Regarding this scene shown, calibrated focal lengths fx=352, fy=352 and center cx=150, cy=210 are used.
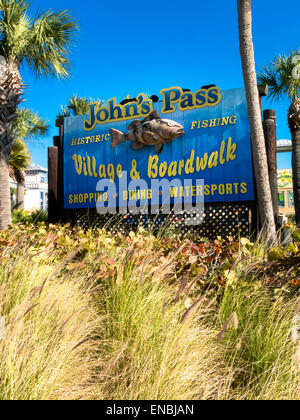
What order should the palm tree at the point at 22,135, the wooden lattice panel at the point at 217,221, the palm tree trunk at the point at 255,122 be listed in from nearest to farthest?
the palm tree trunk at the point at 255,122, the wooden lattice panel at the point at 217,221, the palm tree at the point at 22,135

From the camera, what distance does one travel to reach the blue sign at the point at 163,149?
25.8 feet

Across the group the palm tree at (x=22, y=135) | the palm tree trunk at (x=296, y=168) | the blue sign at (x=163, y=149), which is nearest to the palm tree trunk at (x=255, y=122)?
the blue sign at (x=163, y=149)

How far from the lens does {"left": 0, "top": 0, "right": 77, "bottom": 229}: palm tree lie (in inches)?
376

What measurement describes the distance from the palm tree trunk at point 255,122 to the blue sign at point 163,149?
1431 mm

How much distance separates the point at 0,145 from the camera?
32.5 ft

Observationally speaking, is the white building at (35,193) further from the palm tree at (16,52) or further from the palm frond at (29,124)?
the palm tree at (16,52)

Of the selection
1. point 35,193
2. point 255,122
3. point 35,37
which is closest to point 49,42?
point 35,37

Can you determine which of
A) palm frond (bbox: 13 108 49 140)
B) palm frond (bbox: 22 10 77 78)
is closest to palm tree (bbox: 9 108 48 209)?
palm frond (bbox: 13 108 49 140)

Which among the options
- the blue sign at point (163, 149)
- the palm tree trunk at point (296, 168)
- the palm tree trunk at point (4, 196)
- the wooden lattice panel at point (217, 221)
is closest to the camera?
the wooden lattice panel at point (217, 221)

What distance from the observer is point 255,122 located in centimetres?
623

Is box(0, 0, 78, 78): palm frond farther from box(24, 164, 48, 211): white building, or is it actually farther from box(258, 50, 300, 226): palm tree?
box(24, 164, 48, 211): white building

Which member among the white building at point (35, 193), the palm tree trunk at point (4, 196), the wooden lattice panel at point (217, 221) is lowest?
the wooden lattice panel at point (217, 221)

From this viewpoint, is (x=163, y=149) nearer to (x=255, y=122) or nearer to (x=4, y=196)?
(x=255, y=122)

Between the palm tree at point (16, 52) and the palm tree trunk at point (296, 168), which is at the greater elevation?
the palm tree at point (16, 52)
